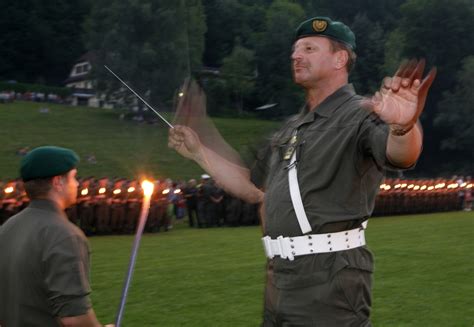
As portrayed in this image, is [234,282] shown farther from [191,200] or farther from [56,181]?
[191,200]

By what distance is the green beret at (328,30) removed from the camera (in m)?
3.67

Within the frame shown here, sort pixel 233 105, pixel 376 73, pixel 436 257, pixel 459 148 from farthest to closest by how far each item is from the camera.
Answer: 1. pixel 459 148
2. pixel 436 257
3. pixel 376 73
4. pixel 233 105

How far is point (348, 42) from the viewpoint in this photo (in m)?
3.70

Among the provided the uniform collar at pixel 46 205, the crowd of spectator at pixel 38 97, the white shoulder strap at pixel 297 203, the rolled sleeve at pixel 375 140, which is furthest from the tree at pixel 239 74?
the crowd of spectator at pixel 38 97

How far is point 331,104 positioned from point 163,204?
18.3 metres

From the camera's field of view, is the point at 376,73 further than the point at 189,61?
Yes

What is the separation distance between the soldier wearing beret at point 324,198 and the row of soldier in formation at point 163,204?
29.9ft

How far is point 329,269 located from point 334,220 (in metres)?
0.19

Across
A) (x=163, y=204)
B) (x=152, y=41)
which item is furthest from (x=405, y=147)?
(x=163, y=204)

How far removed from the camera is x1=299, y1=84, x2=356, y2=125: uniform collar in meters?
3.55

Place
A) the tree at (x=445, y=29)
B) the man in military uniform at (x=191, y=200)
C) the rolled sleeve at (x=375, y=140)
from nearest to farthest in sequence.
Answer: the rolled sleeve at (x=375, y=140) → the man in military uniform at (x=191, y=200) → the tree at (x=445, y=29)

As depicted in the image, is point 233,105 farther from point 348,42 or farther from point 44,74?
point 44,74

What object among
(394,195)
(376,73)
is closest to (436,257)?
(376,73)

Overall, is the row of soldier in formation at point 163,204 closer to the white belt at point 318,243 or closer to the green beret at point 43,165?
the green beret at point 43,165
